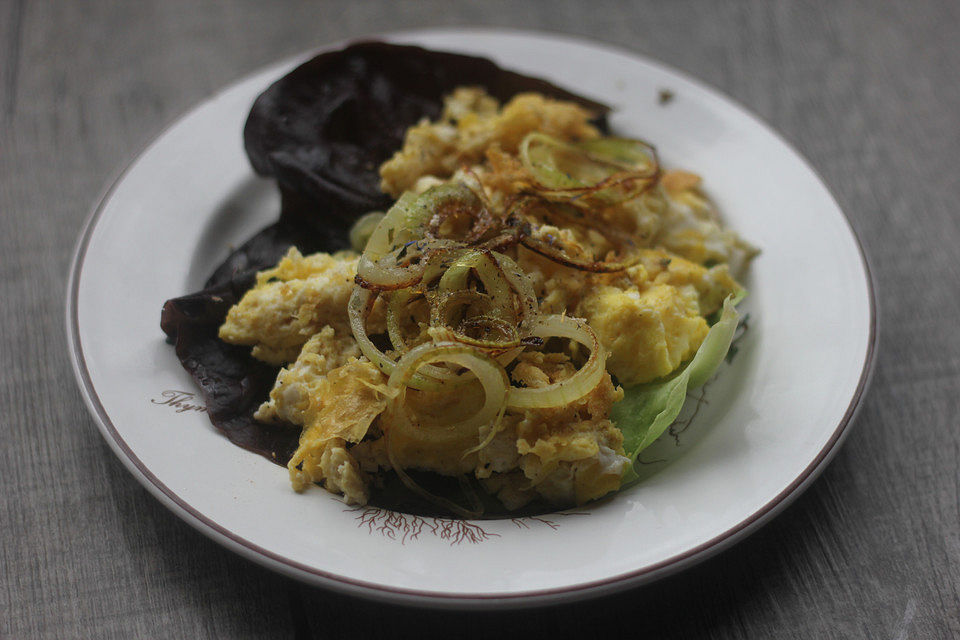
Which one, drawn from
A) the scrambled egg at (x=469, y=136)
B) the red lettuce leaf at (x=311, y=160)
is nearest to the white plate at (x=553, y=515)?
the red lettuce leaf at (x=311, y=160)

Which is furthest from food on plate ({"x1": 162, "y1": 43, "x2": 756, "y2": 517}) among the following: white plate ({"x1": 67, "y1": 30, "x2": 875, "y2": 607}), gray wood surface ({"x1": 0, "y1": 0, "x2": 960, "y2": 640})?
gray wood surface ({"x1": 0, "y1": 0, "x2": 960, "y2": 640})

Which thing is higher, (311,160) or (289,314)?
(311,160)

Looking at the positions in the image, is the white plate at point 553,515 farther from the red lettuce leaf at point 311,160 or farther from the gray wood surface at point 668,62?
the gray wood surface at point 668,62

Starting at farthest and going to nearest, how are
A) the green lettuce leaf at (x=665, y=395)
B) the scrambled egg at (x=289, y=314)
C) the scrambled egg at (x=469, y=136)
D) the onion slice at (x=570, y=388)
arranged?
the scrambled egg at (x=469, y=136) < the scrambled egg at (x=289, y=314) < the green lettuce leaf at (x=665, y=395) < the onion slice at (x=570, y=388)

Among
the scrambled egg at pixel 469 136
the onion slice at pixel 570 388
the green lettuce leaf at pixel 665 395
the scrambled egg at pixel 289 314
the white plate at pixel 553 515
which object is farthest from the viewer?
the scrambled egg at pixel 469 136

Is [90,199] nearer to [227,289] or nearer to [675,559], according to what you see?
[227,289]

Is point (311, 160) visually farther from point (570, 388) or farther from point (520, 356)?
point (570, 388)

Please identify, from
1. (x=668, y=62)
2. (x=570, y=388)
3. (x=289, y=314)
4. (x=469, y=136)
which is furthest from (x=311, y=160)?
(x=668, y=62)
